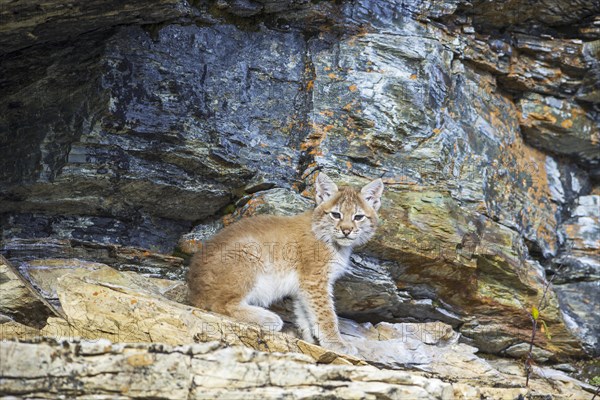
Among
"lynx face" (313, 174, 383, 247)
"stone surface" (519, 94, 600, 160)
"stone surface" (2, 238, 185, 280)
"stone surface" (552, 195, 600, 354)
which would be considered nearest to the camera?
"lynx face" (313, 174, 383, 247)

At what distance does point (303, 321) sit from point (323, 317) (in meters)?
0.36

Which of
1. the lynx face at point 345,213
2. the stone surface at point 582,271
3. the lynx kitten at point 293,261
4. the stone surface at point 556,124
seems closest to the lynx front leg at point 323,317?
the lynx kitten at point 293,261

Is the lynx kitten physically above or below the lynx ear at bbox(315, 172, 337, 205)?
below

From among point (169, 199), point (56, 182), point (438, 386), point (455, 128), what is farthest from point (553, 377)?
point (56, 182)

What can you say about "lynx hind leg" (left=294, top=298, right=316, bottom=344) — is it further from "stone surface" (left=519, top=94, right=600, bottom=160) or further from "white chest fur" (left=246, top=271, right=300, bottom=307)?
"stone surface" (left=519, top=94, right=600, bottom=160)

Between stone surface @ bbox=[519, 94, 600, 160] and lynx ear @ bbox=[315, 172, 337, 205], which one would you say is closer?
lynx ear @ bbox=[315, 172, 337, 205]

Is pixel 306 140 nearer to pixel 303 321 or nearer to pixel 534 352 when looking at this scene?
pixel 303 321

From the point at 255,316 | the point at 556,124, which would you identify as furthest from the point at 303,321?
the point at 556,124

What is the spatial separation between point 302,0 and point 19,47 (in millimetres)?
3853

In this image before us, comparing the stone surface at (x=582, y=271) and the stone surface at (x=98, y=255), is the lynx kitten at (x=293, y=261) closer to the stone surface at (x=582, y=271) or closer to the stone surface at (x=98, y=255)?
the stone surface at (x=98, y=255)

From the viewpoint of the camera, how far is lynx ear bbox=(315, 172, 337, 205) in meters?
9.89

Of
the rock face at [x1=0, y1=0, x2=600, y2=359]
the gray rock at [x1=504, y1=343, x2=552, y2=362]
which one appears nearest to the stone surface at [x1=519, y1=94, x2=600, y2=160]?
the rock face at [x1=0, y1=0, x2=600, y2=359]

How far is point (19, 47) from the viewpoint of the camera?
9.35m

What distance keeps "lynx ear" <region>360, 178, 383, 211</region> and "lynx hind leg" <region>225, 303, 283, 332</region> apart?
2059 millimetres
